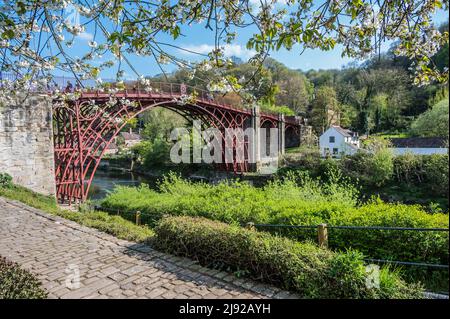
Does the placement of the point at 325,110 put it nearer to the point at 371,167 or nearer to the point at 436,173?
the point at 371,167

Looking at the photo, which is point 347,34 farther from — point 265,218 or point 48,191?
point 48,191

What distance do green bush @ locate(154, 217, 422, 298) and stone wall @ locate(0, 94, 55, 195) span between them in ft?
31.2

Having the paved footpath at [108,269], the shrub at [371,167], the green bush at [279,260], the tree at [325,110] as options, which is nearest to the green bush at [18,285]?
the paved footpath at [108,269]

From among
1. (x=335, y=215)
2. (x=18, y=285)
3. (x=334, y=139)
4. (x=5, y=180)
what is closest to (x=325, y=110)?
(x=334, y=139)

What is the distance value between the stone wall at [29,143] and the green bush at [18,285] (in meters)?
9.46

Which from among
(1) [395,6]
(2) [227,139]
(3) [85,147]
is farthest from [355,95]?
(1) [395,6]

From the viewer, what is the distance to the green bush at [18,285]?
124 inches

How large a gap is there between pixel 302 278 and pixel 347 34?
2.68 meters

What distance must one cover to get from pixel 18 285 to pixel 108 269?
3.43 ft

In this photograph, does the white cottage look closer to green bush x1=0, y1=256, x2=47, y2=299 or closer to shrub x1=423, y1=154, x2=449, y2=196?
shrub x1=423, y1=154, x2=449, y2=196

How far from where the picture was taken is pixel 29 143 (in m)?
11.8

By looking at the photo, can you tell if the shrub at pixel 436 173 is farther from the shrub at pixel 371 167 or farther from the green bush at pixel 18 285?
the green bush at pixel 18 285

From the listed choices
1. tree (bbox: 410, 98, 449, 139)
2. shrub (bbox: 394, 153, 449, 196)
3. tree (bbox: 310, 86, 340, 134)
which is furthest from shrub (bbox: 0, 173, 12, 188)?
tree (bbox: 310, 86, 340, 134)

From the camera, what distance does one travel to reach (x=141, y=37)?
2600mm
